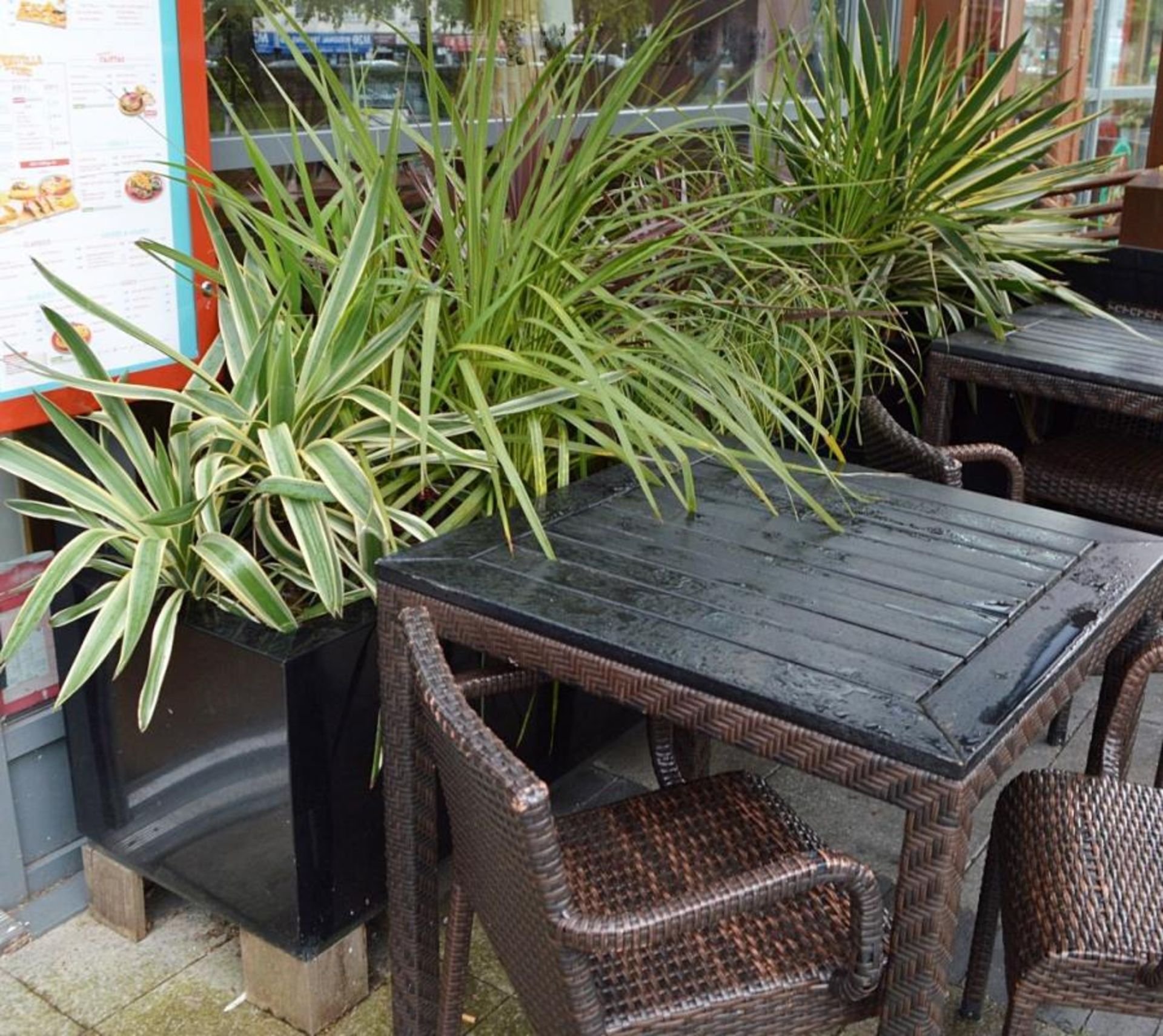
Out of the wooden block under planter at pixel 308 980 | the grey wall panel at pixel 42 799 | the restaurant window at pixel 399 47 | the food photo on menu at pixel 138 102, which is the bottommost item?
the wooden block under planter at pixel 308 980

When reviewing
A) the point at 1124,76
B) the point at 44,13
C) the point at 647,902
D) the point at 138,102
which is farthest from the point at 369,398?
the point at 1124,76

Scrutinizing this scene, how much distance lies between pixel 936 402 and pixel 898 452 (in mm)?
674

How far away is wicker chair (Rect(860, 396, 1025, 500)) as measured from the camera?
2.49 meters

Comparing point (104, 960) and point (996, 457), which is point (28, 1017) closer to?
point (104, 960)

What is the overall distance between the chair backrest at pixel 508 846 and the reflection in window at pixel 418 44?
1070 millimetres

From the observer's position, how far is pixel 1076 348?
3141 millimetres

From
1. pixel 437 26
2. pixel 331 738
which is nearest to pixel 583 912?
pixel 331 738

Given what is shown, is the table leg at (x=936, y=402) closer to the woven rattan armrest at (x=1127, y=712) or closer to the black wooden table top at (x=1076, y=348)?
the black wooden table top at (x=1076, y=348)

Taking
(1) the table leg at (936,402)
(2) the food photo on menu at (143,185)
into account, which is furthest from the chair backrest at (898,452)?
(2) the food photo on menu at (143,185)

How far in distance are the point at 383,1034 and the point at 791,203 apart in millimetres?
2177

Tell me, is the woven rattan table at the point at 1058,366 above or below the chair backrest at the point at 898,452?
above

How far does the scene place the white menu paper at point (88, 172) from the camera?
1.97 meters

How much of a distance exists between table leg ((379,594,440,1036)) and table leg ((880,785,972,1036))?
0.66m

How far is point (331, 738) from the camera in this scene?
6.51 ft
